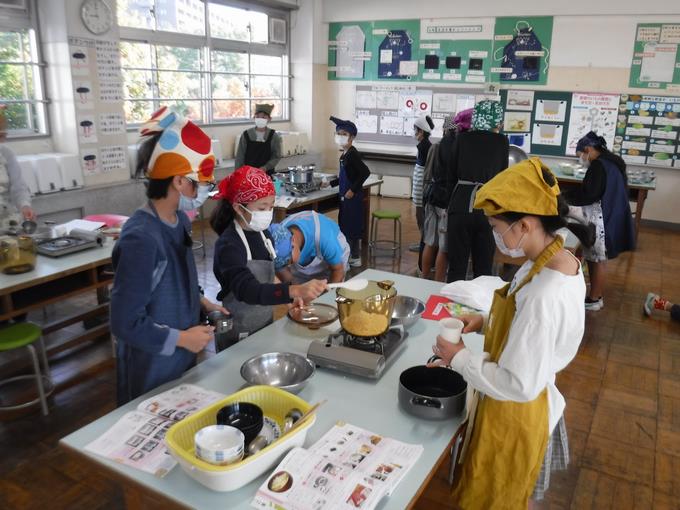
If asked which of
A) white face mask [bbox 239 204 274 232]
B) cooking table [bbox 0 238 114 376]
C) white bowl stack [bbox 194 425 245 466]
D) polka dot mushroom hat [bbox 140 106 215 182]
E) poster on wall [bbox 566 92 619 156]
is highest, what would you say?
poster on wall [bbox 566 92 619 156]

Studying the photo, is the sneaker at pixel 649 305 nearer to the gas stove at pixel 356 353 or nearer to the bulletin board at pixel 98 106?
the gas stove at pixel 356 353

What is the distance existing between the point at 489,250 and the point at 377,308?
216cm

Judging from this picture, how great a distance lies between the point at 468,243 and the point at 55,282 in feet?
8.62

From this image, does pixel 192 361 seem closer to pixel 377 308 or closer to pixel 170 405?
pixel 170 405

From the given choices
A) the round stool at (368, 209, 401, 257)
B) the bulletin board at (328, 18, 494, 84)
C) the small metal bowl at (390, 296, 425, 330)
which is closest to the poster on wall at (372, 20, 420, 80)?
the bulletin board at (328, 18, 494, 84)

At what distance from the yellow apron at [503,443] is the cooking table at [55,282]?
2.24m

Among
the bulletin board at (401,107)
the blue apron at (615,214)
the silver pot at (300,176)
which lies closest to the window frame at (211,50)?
the bulletin board at (401,107)

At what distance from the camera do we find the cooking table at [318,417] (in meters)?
1.25

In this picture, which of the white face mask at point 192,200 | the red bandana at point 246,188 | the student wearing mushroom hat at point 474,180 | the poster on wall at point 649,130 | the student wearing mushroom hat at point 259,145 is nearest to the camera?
the white face mask at point 192,200

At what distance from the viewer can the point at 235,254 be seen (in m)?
2.07

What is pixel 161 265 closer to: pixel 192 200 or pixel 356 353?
pixel 192 200

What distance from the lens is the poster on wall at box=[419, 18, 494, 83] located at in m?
7.59

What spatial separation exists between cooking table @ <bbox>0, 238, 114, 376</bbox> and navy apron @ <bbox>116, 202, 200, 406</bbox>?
1206 millimetres

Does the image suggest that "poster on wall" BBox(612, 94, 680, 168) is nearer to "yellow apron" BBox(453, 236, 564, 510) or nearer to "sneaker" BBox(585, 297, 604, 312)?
"sneaker" BBox(585, 297, 604, 312)
